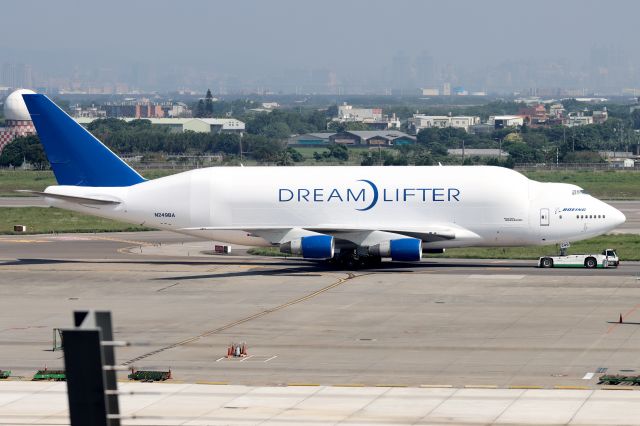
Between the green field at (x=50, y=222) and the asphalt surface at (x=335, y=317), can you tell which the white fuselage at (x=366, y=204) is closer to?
the asphalt surface at (x=335, y=317)

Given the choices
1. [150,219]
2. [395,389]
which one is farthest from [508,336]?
[150,219]

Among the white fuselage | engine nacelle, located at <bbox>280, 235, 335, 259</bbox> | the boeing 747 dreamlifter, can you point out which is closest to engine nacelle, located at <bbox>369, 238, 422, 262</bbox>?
the boeing 747 dreamlifter

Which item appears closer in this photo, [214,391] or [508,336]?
[214,391]

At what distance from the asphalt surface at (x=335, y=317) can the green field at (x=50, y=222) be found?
1749cm

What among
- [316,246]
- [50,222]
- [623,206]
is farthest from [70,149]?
[623,206]

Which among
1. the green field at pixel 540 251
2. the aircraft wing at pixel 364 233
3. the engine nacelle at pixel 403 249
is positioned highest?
the aircraft wing at pixel 364 233

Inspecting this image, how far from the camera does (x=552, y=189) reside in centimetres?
6369

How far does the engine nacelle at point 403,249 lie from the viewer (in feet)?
201

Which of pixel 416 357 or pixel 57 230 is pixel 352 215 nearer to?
pixel 416 357

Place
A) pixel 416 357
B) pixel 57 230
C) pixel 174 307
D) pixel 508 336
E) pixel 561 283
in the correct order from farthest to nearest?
pixel 57 230, pixel 561 283, pixel 174 307, pixel 508 336, pixel 416 357

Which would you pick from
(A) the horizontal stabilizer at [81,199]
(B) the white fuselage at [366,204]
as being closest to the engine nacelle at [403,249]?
(B) the white fuselage at [366,204]

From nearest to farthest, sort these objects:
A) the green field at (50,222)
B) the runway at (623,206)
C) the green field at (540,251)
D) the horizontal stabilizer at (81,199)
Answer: the horizontal stabilizer at (81,199) < the green field at (540,251) < the runway at (623,206) < the green field at (50,222)

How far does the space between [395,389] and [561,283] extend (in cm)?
2595

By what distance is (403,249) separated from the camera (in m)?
61.3
